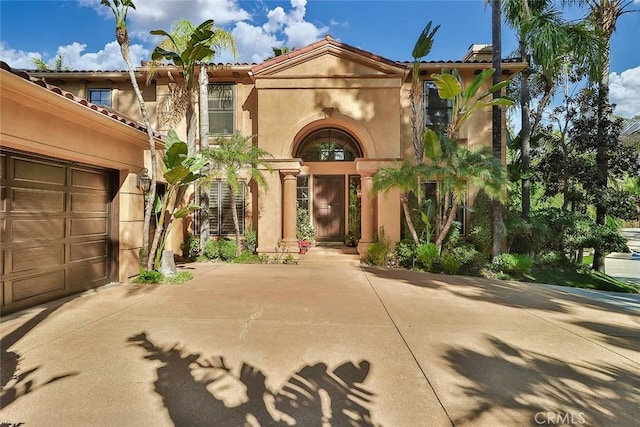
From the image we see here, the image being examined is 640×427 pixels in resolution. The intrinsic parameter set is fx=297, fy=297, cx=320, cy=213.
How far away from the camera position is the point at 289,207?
10.7 metres

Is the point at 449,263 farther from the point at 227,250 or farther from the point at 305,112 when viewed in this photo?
the point at 227,250

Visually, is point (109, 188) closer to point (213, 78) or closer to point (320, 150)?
point (213, 78)

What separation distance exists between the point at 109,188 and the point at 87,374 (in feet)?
16.6

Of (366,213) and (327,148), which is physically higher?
(327,148)

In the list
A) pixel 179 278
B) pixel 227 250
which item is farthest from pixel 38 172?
pixel 227 250

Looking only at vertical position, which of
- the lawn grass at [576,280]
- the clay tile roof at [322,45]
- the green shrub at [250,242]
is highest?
the clay tile roof at [322,45]

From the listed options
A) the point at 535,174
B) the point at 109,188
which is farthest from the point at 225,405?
the point at 535,174

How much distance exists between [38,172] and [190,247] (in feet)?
18.3

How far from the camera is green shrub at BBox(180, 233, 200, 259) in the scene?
34.5ft

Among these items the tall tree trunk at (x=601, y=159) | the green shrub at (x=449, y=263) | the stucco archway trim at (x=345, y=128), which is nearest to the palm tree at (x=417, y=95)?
the stucco archway trim at (x=345, y=128)

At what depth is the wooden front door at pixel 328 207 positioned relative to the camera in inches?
488

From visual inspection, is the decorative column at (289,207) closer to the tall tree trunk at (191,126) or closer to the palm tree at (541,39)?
the tall tree trunk at (191,126)

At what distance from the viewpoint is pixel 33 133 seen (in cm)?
486

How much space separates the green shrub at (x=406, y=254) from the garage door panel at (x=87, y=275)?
8.06 metres
